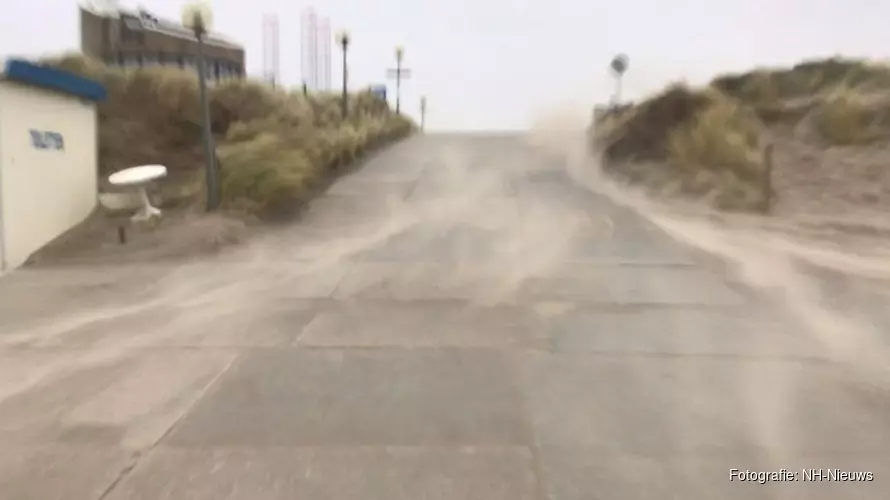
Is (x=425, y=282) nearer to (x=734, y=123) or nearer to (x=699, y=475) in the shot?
(x=699, y=475)

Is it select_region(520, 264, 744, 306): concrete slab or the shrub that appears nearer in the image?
select_region(520, 264, 744, 306): concrete slab

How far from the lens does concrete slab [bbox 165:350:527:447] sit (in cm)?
410

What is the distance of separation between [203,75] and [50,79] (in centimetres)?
200

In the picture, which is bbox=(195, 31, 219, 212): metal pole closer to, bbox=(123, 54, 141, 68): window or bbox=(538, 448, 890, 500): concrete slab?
bbox=(538, 448, 890, 500): concrete slab

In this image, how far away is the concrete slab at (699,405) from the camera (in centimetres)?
400

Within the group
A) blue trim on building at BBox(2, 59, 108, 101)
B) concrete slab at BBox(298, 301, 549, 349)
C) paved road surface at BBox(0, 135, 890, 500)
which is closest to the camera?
paved road surface at BBox(0, 135, 890, 500)

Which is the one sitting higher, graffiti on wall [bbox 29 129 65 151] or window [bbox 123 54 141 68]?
window [bbox 123 54 141 68]

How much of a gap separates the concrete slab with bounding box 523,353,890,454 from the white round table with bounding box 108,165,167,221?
7.23 meters

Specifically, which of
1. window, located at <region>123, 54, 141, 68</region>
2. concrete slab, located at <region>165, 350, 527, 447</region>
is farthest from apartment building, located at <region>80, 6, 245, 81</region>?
concrete slab, located at <region>165, 350, 527, 447</region>

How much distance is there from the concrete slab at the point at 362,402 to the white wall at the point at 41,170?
17.4 ft

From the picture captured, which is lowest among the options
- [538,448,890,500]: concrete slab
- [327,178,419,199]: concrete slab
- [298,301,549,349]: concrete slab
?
[298,301,549,349]: concrete slab

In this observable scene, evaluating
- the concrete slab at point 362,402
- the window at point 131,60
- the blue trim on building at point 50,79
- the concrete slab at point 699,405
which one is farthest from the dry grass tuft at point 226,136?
the concrete slab at point 699,405

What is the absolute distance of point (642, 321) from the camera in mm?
6473

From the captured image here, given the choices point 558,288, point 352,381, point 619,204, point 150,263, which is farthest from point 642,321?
point 619,204
